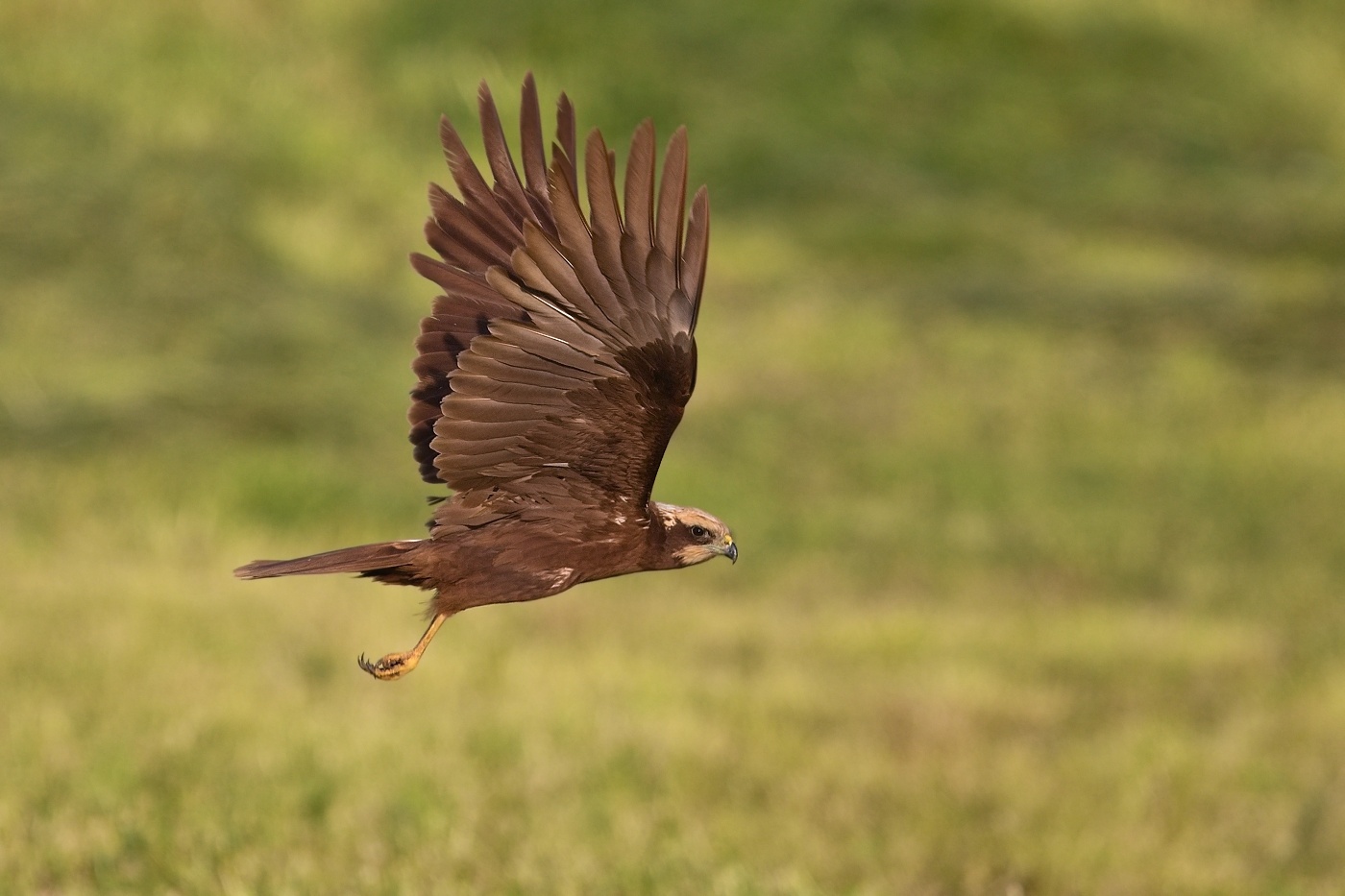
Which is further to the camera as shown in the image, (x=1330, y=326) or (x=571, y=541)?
(x=1330, y=326)

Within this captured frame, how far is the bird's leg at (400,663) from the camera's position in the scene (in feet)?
11.4

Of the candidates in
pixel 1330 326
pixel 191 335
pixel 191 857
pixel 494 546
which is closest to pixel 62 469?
pixel 191 335

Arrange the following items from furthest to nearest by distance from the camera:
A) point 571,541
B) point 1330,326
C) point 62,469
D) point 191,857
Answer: point 1330,326
point 62,469
point 191,857
point 571,541

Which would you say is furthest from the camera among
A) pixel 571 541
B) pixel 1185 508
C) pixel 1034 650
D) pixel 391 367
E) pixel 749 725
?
pixel 391 367

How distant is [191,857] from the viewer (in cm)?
573

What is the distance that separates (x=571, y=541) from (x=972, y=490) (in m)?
9.03

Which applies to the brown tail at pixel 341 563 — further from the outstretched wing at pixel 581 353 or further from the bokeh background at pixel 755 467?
the bokeh background at pixel 755 467

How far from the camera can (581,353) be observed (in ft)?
12.6

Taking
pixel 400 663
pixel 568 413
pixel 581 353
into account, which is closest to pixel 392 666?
pixel 400 663

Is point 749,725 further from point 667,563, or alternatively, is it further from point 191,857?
point 667,563

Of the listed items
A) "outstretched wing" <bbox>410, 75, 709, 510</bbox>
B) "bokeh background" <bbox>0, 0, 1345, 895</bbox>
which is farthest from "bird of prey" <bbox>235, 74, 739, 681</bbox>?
"bokeh background" <bbox>0, 0, 1345, 895</bbox>

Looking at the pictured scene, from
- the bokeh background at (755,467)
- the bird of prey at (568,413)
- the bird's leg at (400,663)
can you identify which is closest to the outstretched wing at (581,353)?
the bird of prey at (568,413)

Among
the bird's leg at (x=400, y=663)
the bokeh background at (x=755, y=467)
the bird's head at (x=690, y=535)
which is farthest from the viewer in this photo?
the bokeh background at (x=755, y=467)

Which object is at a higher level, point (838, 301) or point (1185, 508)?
point (838, 301)
